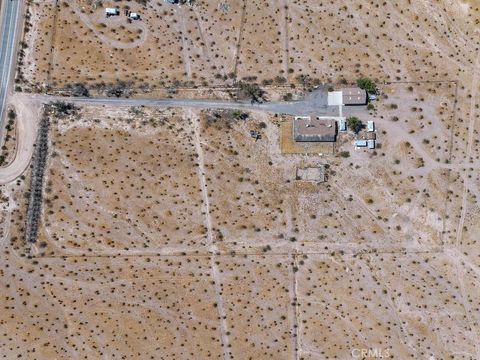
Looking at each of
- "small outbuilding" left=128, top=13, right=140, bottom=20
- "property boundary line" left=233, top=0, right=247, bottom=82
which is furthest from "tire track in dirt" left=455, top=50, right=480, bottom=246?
"small outbuilding" left=128, top=13, right=140, bottom=20

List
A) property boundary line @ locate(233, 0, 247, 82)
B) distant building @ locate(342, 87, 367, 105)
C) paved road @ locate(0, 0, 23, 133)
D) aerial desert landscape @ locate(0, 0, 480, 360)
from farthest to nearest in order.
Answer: property boundary line @ locate(233, 0, 247, 82), paved road @ locate(0, 0, 23, 133), distant building @ locate(342, 87, 367, 105), aerial desert landscape @ locate(0, 0, 480, 360)

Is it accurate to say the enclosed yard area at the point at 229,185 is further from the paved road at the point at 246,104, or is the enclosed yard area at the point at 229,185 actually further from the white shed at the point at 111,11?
the white shed at the point at 111,11

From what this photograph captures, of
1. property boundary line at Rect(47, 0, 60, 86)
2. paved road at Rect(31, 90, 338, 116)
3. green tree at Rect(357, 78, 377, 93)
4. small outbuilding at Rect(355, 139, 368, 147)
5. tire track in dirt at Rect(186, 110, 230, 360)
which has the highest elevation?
property boundary line at Rect(47, 0, 60, 86)

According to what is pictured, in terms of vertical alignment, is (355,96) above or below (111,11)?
below

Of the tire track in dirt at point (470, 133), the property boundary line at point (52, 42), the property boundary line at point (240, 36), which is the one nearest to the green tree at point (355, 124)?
the tire track in dirt at point (470, 133)

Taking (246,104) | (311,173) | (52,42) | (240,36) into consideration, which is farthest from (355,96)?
(52,42)

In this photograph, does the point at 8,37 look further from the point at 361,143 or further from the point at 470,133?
the point at 470,133

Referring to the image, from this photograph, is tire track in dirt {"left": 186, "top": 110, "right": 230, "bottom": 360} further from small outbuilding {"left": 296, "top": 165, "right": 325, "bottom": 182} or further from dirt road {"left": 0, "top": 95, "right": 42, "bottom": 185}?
dirt road {"left": 0, "top": 95, "right": 42, "bottom": 185}
